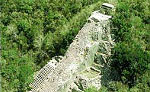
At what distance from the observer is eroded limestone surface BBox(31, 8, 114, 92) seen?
2153cm

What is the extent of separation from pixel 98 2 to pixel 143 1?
389 cm

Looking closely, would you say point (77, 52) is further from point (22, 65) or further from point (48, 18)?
point (48, 18)

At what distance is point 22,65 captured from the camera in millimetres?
25422

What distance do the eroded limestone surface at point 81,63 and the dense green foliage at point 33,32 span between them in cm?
162

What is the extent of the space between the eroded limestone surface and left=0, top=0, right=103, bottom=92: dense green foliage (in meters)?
1.62

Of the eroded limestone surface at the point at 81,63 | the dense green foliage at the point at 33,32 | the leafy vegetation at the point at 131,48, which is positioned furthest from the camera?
the dense green foliage at the point at 33,32

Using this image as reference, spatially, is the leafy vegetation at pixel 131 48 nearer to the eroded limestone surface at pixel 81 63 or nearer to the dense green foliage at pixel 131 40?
the dense green foliage at pixel 131 40

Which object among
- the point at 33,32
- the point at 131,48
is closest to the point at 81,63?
the point at 131,48

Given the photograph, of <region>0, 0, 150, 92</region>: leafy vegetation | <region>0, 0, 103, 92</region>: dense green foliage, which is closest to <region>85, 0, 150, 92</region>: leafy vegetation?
<region>0, 0, 150, 92</region>: leafy vegetation

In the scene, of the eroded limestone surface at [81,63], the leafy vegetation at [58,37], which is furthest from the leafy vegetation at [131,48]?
the eroded limestone surface at [81,63]

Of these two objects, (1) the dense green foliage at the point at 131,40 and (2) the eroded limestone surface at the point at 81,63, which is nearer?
(1) the dense green foliage at the point at 131,40

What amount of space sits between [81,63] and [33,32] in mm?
7728

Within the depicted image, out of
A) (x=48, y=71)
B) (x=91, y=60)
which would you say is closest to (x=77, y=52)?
(x=91, y=60)

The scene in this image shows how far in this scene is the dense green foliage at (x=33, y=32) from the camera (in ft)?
80.6
